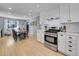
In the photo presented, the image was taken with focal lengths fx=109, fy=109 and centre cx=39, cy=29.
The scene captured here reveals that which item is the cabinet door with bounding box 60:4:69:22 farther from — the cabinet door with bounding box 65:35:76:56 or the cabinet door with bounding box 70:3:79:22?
the cabinet door with bounding box 65:35:76:56

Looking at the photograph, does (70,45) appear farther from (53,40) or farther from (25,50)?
(25,50)

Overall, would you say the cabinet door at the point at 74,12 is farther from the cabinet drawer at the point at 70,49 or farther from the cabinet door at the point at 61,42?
the cabinet drawer at the point at 70,49

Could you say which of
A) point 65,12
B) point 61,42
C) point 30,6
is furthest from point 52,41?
point 30,6

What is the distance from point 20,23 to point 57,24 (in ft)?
16.2

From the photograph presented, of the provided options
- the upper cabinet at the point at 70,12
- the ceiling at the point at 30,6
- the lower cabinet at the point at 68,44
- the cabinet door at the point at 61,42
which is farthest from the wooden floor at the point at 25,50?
the ceiling at the point at 30,6

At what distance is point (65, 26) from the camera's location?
4.96 m

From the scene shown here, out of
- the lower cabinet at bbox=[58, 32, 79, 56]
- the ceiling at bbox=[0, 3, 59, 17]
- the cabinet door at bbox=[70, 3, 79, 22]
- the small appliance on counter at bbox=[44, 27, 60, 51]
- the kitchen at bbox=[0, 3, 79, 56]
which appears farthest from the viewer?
the ceiling at bbox=[0, 3, 59, 17]

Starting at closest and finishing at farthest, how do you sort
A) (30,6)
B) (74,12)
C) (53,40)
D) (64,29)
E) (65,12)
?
(74,12), (65,12), (53,40), (64,29), (30,6)

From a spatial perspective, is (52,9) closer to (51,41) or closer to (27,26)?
(51,41)

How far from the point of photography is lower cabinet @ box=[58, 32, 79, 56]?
3543mm

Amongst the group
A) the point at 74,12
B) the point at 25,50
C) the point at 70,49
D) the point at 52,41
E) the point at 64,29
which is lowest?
the point at 25,50

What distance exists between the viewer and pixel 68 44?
388 cm

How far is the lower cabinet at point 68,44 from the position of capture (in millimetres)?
3543

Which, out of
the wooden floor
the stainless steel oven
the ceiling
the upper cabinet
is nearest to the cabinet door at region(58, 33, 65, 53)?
the wooden floor
